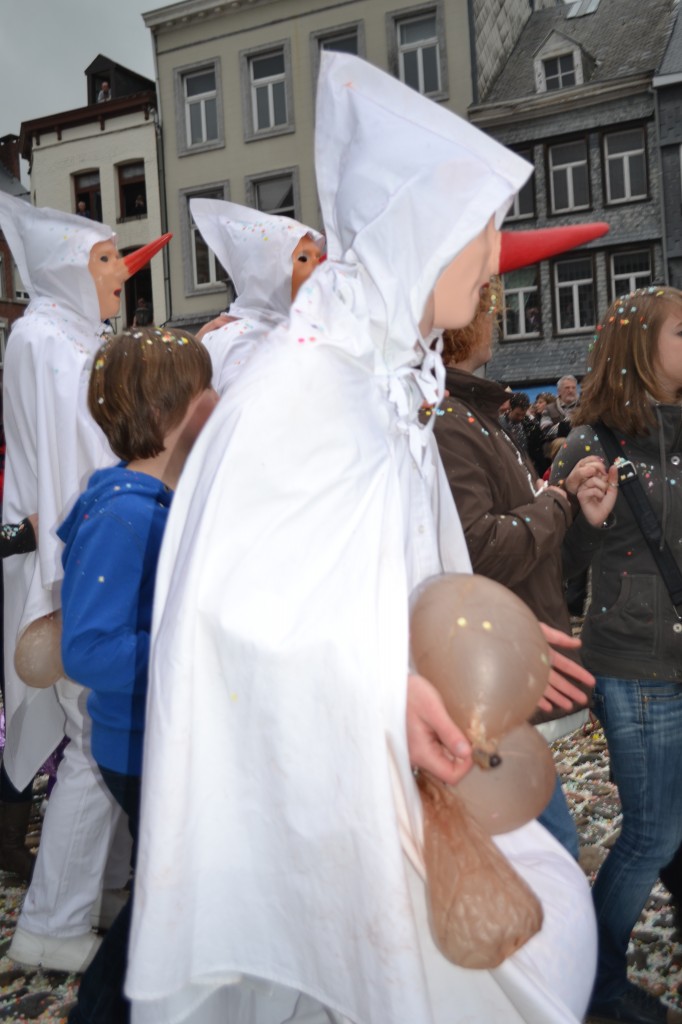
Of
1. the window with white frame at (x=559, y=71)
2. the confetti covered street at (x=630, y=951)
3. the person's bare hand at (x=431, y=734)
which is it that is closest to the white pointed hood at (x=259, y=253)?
the confetti covered street at (x=630, y=951)

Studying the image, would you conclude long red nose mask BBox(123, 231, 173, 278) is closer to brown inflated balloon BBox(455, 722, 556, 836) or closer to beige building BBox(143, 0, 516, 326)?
brown inflated balloon BBox(455, 722, 556, 836)

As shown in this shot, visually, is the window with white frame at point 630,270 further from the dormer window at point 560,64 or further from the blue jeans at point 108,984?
the blue jeans at point 108,984

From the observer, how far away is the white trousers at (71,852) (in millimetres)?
2877

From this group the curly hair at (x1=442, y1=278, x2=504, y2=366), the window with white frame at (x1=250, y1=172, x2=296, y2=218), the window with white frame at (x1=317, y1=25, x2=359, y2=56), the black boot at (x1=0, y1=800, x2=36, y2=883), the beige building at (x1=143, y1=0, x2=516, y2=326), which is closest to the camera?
the curly hair at (x1=442, y1=278, x2=504, y2=366)

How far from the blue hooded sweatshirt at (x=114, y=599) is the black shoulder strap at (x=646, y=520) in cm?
118

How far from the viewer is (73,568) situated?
197 centimetres

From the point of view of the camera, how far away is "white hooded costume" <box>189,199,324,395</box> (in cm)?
383

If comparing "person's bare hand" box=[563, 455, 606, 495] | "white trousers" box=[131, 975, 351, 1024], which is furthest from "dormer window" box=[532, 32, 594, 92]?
"white trousers" box=[131, 975, 351, 1024]

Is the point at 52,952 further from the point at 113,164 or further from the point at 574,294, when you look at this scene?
the point at 113,164

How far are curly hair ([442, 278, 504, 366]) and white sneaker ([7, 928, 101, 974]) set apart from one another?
6.69ft

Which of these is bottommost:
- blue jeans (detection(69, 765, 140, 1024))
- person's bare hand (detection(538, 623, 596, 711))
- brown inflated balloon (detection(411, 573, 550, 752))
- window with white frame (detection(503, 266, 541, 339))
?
blue jeans (detection(69, 765, 140, 1024))

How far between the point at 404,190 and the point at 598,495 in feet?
3.69

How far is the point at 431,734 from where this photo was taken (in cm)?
135

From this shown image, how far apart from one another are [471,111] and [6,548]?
18797 millimetres
